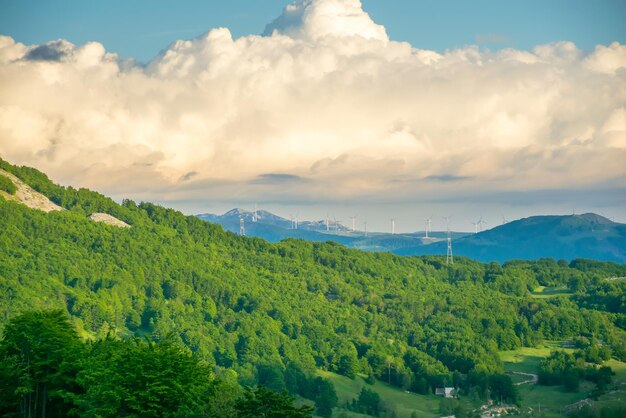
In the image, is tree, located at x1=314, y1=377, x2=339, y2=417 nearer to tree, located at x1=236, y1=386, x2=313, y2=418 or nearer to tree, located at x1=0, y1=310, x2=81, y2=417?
tree, located at x1=0, y1=310, x2=81, y2=417

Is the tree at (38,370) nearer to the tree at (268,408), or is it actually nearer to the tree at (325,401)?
the tree at (268,408)

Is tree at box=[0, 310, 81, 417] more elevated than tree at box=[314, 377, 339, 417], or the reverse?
tree at box=[0, 310, 81, 417]

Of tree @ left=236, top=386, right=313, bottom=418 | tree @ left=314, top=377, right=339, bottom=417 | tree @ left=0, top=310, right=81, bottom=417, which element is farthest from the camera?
tree @ left=314, top=377, right=339, bottom=417

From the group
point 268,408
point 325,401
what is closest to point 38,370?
point 268,408

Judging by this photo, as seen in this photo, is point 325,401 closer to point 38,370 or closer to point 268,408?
point 38,370

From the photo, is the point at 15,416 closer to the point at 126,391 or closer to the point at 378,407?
the point at 126,391

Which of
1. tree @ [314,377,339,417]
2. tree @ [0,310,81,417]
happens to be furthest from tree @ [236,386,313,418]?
tree @ [314,377,339,417]

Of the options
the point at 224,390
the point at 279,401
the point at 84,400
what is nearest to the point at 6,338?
the point at 84,400

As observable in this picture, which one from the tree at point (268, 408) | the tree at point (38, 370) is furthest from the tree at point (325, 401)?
the tree at point (268, 408)

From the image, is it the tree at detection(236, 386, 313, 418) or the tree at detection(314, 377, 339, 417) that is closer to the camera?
the tree at detection(236, 386, 313, 418)

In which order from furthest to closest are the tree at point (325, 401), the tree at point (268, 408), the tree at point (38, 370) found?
the tree at point (325, 401) → the tree at point (38, 370) → the tree at point (268, 408)

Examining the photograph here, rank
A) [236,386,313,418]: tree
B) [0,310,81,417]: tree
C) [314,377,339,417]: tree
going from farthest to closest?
[314,377,339,417]: tree < [0,310,81,417]: tree < [236,386,313,418]: tree

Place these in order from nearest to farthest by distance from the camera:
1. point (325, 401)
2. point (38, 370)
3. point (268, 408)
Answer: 1. point (268, 408)
2. point (38, 370)
3. point (325, 401)

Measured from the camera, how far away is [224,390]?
8906cm
